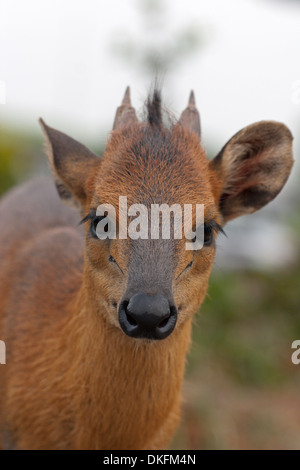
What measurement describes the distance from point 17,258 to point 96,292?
185 cm

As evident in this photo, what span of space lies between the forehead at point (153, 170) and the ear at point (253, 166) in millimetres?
244

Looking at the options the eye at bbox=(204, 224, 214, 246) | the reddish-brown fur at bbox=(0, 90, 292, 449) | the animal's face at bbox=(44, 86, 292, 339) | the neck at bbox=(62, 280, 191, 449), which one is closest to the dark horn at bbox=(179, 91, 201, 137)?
the animal's face at bbox=(44, 86, 292, 339)

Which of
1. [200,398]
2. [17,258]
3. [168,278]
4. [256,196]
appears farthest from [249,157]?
[200,398]

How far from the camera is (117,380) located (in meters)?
4.13

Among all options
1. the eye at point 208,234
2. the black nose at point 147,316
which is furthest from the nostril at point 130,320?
the eye at point 208,234

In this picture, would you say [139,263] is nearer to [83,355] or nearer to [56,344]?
[83,355]

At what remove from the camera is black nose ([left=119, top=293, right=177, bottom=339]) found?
125 inches

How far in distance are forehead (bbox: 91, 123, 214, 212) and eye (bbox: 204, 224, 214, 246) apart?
0.37 ft

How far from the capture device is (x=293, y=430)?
7.18m

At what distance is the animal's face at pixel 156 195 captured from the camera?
336 cm

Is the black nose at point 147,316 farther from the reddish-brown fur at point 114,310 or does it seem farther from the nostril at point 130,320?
the reddish-brown fur at point 114,310

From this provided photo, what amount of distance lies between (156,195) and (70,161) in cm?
98

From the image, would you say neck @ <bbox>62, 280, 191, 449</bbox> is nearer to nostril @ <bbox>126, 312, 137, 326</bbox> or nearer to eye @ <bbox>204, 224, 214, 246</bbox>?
eye @ <bbox>204, 224, 214, 246</bbox>
